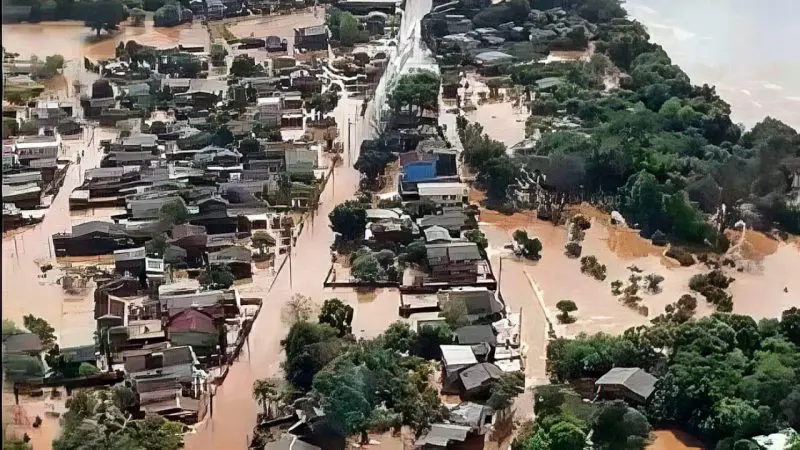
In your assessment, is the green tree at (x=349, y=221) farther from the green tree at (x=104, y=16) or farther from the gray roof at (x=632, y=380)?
the green tree at (x=104, y=16)

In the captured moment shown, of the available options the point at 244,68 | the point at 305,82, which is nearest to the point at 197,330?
the point at 305,82

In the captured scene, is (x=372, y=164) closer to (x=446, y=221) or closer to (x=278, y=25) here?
(x=446, y=221)

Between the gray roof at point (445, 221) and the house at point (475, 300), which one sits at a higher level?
the gray roof at point (445, 221)

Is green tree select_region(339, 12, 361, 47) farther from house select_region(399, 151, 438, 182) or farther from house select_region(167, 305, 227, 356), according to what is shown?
house select_region(167, 305, 227, 356)

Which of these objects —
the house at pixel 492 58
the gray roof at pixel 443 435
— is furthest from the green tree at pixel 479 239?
the house at pixel 492 58

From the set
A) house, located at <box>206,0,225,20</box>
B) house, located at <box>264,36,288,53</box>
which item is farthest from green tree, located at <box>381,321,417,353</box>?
house, located at <box>206,0,225,20</box>

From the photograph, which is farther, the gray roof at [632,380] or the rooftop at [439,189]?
the rooftop at [439,189]

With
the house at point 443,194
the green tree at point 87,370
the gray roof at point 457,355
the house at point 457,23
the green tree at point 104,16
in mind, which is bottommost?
the green tree at point 87,370

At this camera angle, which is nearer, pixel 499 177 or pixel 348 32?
pixel 499 177
